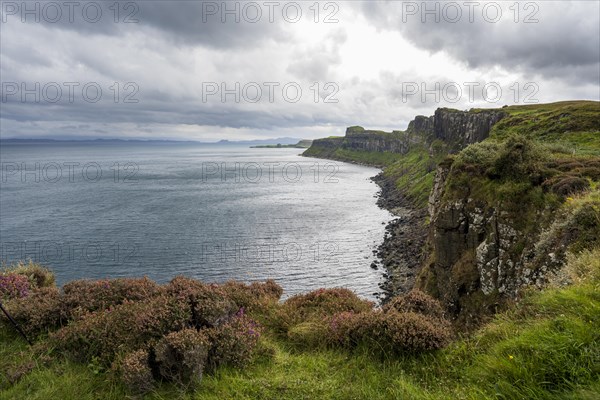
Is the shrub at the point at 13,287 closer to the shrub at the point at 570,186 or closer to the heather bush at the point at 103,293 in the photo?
the heather bush at the point at 103,293

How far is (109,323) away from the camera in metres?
9.62

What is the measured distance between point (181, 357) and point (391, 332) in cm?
514

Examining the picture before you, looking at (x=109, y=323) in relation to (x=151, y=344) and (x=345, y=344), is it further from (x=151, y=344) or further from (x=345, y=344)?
(x=345, y=344)

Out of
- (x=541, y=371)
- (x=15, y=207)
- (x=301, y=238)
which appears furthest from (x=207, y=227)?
(x=541, y=371)

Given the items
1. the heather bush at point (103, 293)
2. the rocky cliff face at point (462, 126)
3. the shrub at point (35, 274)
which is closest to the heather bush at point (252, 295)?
the heather bush at point (103, 293)

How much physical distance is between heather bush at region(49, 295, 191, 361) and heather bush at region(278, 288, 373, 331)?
3.75m

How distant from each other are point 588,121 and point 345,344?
6293 centimetres

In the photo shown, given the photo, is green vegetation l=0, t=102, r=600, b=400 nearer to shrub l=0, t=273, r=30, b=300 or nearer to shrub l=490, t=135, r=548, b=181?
shrub l=0, t=273, r=30, b=300

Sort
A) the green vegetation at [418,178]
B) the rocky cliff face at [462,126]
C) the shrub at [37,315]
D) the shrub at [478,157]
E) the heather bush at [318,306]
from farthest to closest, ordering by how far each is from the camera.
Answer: the green vegetation at [418,178] < the rocky cliff face at [462,126] < the shrub at [478,157] < the heather bush at [318,306] < the shrub at [37,315]

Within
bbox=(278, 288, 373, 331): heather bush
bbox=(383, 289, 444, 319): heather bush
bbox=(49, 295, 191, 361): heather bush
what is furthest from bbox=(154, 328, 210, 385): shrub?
bbox=(383, 289, 444, 319): heather bush

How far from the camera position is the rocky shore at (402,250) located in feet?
177

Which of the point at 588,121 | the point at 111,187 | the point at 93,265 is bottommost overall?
the point at 93,265

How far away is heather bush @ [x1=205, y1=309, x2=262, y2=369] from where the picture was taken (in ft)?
28.0

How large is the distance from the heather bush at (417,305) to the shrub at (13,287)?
13.9 metres
